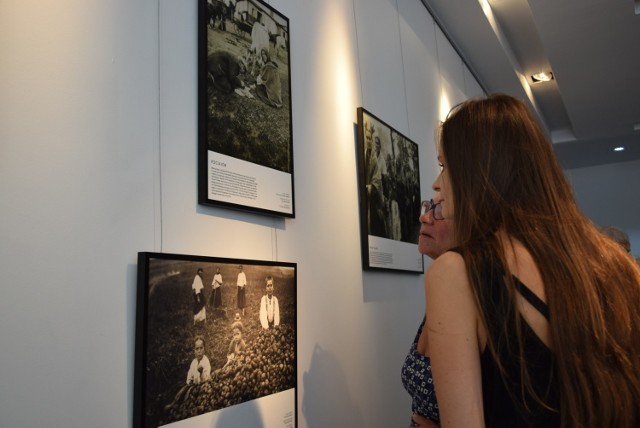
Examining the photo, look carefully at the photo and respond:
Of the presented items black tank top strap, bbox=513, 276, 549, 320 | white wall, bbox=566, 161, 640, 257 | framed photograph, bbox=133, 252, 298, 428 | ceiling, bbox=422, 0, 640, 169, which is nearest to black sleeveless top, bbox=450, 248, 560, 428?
black tank top strap, bbox=513, 276, 549, 320

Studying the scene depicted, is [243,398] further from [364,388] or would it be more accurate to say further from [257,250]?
[364,388]

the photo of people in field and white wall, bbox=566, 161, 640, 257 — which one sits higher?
white wall, bbox=566, 161, 640, 257

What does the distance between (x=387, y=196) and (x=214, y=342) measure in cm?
186

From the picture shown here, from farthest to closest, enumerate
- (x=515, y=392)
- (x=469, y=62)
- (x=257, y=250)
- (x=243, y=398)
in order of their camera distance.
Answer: (x=469, y=62) → (x=257, y=250) → (x=243, y=398) → (x=515, y=392)

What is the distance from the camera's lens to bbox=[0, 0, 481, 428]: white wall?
138cm

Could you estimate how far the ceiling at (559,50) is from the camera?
203 inches

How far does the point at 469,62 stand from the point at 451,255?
526cm

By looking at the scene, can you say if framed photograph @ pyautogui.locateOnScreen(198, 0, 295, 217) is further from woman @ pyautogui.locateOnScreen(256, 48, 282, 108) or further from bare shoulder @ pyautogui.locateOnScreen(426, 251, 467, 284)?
bare shoulder @ pyautogui.locateOnScreen(426, 251, 467, 284)

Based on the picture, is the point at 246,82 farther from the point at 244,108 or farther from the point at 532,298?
the point at 532,298

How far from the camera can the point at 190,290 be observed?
1820mm

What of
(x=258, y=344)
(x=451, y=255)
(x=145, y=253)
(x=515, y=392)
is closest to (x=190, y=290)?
(x=145, y=253)

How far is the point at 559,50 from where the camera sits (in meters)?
5.90

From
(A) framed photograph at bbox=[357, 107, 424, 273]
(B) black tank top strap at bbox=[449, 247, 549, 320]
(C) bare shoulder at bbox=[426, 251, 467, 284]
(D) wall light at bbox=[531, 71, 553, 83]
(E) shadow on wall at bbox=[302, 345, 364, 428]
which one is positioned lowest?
(E) shadow on wall at bbox=[302, 345, 364, 428]

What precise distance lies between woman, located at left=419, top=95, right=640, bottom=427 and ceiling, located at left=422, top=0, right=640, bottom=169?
3882 mm
